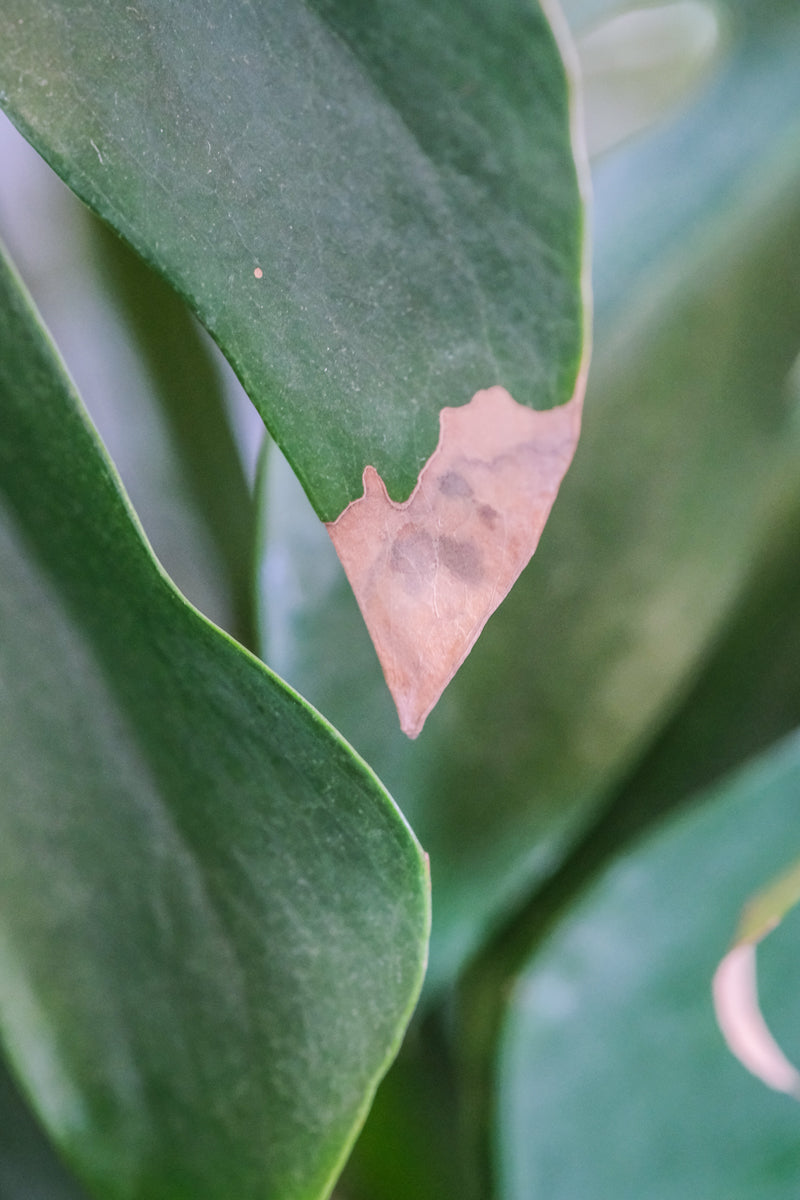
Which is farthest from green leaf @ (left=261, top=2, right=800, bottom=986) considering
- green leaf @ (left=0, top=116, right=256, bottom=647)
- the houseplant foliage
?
green leaf @ (left=0, top=116, right=256, bottom=647)

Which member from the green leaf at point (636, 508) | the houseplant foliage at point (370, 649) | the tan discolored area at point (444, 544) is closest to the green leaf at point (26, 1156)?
the houseplant foliage at point (370, 649)

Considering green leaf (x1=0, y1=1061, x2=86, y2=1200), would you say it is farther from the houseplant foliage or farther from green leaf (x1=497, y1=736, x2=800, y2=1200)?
green leaf (x1=497, y1=736, x2=800, y2=1200)

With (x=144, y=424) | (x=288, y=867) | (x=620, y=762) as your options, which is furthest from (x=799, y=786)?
(x=144, y=424)

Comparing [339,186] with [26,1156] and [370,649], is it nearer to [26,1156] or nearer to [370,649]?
[370,649]

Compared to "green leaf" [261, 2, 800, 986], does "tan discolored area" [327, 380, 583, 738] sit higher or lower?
higher

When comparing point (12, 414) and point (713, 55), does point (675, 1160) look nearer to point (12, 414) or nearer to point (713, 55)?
point (12, 414)

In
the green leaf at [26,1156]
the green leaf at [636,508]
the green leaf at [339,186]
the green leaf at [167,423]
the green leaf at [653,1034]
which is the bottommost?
the green leaf at [653,1034]

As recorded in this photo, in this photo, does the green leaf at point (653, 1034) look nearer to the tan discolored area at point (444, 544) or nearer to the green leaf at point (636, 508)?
the green leaf at point (636, 508)
